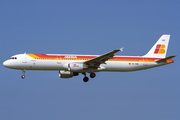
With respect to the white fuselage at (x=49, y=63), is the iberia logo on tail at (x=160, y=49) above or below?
above

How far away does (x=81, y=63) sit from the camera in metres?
57.5

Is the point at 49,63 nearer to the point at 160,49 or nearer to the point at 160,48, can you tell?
the point at 160,49

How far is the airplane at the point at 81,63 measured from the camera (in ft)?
185

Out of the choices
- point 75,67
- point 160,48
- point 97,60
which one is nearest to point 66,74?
point 75,67

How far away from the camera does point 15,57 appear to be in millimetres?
57188

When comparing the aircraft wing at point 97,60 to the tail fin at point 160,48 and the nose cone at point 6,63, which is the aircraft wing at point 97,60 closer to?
the tail fin at point 160,48

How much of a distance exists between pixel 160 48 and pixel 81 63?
16.6 meters

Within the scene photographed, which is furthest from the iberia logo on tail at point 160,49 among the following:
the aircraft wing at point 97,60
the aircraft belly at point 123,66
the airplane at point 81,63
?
the aircraft wing at point 97,60

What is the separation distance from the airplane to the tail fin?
2.93 ft

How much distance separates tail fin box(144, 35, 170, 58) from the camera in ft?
209

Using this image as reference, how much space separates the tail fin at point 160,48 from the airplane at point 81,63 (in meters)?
0.89

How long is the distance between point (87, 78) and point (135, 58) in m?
9.11

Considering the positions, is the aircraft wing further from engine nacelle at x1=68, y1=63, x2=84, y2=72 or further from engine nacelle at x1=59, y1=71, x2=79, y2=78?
engine nacelle at x1=59, y1=71, x2=79, y2=78

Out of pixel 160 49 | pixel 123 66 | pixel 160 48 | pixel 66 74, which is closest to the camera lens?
pixel 123 66
